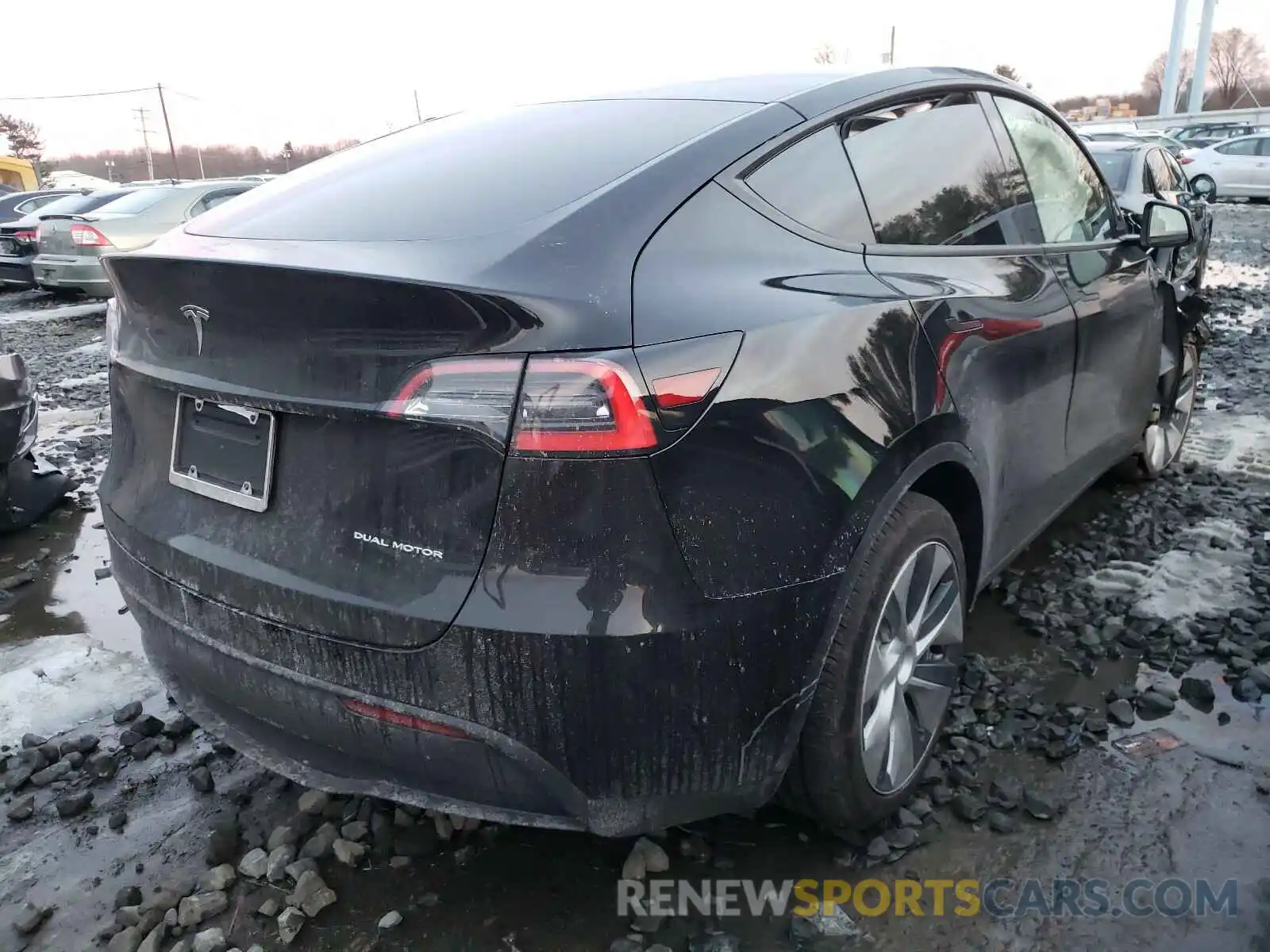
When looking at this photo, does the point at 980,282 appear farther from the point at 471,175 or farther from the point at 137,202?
the point at 137,202

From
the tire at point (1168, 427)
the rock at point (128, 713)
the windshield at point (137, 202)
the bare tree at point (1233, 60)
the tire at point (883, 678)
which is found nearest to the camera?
the tire at point (883, 678)

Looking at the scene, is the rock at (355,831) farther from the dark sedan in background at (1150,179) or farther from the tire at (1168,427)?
the dark sedan in background at (1150,179)

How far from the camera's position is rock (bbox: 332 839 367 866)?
85.4 inches

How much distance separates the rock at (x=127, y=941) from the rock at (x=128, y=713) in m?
0.91

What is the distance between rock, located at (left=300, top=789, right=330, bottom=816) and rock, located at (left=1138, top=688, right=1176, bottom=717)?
2197mm

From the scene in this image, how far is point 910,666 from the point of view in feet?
7.30

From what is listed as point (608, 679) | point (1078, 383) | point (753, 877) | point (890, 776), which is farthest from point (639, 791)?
point (1078, 383)

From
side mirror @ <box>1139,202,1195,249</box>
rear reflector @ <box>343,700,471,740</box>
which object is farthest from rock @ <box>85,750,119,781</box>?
side mirror @ <box>1139,202,1195,249</box>

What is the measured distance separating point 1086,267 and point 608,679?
7.37 ft

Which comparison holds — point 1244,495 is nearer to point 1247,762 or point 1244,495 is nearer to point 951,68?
point 1247,762

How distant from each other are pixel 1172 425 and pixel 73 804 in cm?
446

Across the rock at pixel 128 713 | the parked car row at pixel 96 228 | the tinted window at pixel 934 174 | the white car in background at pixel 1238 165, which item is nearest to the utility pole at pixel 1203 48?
the white car in background at pixel 1238 165

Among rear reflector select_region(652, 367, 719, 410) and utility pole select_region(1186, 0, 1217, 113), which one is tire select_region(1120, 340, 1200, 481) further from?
utility pole select_region(1186, 0, 1217, 113)

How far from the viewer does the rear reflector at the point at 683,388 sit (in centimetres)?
156
